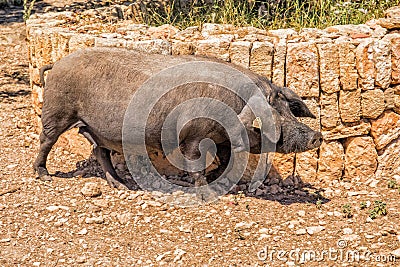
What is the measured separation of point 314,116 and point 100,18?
3.12 m

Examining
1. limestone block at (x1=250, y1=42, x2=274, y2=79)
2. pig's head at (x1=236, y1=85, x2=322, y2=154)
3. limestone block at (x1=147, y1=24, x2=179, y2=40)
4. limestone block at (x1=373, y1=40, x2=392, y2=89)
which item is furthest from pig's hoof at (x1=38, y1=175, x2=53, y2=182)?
limestone block at (x1=373, y1=40, x2=392, y2=89)

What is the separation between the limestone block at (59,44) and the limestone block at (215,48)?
1.45 m

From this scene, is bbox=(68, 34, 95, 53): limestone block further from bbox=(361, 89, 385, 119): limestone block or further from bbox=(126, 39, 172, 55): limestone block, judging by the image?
bbox=(361, 89, 385, 119): limestone block

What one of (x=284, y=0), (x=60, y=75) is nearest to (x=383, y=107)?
(x=284, y=0)

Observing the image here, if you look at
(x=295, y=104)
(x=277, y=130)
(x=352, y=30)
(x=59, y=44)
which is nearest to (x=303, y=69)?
(x=295, y=104)

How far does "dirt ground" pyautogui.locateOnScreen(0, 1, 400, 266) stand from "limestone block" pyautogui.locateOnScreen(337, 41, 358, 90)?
3.29ft

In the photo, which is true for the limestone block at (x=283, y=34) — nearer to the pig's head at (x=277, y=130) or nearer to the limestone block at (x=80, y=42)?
the pig's head at (x=277, y=130)

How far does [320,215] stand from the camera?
18.8ft

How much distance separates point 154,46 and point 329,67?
1.74 metres

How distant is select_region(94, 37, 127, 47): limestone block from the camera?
6480 millimetres

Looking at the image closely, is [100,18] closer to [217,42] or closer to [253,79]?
[217,42]

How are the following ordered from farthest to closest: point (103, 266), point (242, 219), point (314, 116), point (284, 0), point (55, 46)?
point (284, 0) → point (55, 46) → point (314, 116) → point (242, 219) → point (103, 266)

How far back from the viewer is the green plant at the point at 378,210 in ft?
18.4

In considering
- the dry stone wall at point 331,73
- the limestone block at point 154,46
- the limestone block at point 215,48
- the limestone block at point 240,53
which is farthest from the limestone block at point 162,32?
the limestone block at point 240,53
